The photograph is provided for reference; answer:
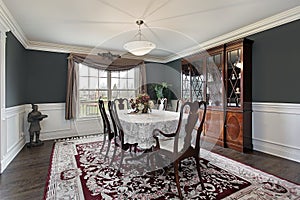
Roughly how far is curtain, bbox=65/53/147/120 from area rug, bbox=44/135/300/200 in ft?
6.31

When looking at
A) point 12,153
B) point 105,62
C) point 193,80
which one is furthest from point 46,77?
point 193,80

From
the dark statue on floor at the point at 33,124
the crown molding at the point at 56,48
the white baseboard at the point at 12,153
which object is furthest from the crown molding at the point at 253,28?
the white baseboard at the point at 12,153

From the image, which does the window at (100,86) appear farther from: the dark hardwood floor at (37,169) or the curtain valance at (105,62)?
the dark hardwood floor at (37,169)

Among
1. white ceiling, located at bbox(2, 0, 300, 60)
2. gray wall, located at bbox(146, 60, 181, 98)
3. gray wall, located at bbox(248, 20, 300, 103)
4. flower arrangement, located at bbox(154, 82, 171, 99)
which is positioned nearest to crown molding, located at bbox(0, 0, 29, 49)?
white ceiling, located at bbox(2, 0, 300, 60)

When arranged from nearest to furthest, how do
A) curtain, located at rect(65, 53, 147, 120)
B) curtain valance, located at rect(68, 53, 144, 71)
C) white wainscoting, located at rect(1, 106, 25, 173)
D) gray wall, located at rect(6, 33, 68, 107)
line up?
white wainscoting, located at rect(1, 106, 25, 173) → gray wall, located at rect(6, 33, 68, 107) → curtain, located at rect(65, 53, 147, 120) → curtain valance, located at rect(68, 53, 144, 71)

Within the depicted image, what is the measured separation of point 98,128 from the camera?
531 cm

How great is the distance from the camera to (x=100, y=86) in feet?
18.0

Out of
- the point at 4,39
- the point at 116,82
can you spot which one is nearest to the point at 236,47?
the point at 116,82

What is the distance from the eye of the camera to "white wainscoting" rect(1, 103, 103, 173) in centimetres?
316

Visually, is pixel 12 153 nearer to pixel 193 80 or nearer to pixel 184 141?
pixel 184 141

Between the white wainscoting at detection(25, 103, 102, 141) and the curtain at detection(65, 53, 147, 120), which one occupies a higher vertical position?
the curtain at detection(65, 53, 147, 120)

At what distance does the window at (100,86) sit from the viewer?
5242 millimetres

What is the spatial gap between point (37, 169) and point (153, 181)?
1.84m

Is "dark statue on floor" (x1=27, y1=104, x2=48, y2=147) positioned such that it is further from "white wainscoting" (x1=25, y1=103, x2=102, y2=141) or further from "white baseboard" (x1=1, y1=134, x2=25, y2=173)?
"white wainscoting" (x1=25, y1=103, x2=102, y2=141)
